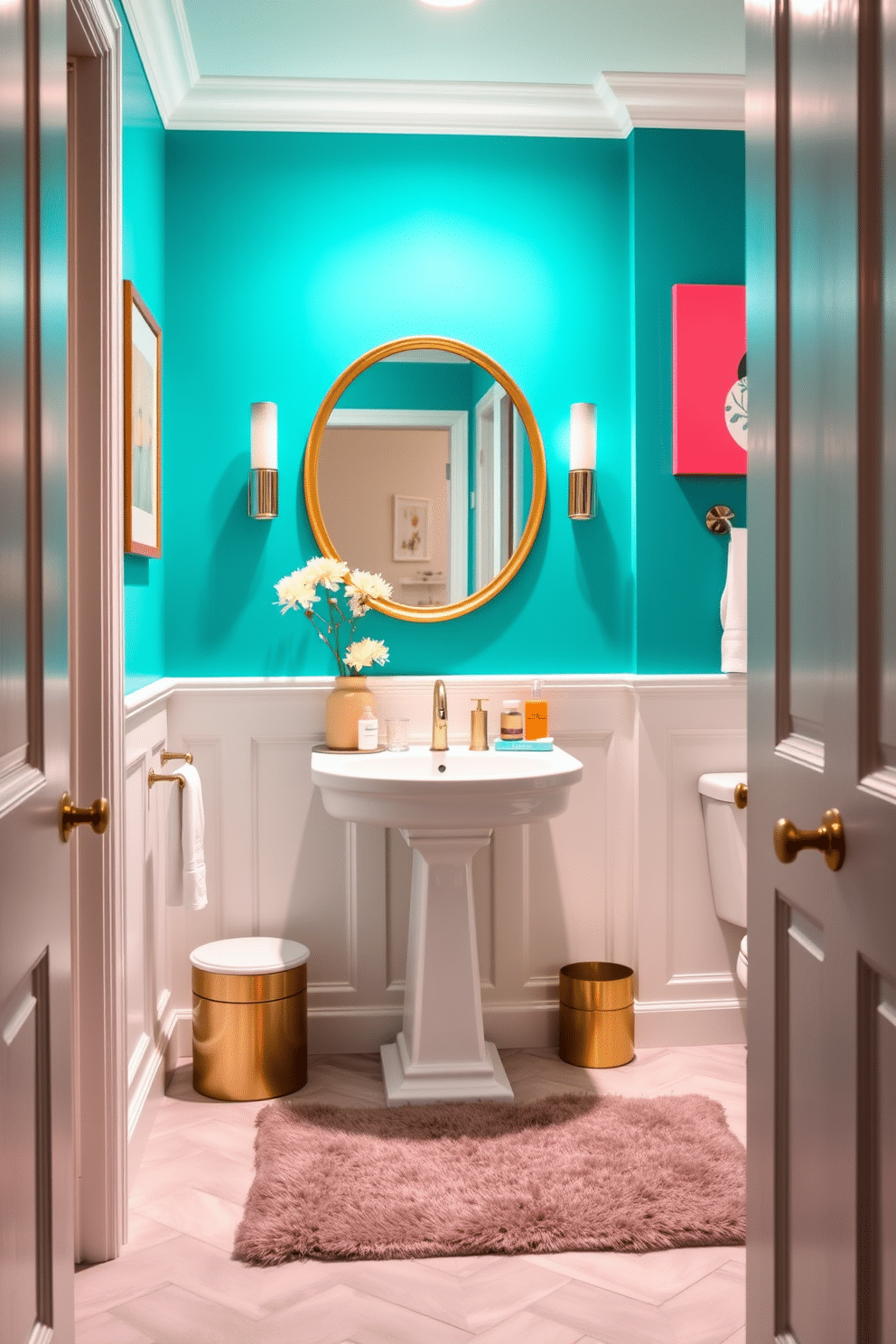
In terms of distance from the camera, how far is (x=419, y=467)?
312 cm

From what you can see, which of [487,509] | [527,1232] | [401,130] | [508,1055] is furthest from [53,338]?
[508,1055]

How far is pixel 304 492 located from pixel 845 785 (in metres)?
2.27

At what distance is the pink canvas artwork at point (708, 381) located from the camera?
3.12m

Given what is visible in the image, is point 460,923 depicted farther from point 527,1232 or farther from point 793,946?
point 793,946

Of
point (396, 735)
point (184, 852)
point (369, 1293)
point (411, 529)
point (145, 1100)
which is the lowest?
point (369, 1293)

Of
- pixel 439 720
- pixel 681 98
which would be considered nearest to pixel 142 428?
pixel 439 720

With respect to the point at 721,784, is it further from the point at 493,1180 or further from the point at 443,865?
the point at 493,1180

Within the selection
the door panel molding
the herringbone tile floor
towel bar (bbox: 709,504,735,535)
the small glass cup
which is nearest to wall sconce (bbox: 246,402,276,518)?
the small glass cup

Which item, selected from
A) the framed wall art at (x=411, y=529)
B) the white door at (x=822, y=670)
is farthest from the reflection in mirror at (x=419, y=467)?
the white door at (x=822, y=670)

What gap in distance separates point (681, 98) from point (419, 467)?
1181mm

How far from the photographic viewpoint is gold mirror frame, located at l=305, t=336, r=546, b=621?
10.2 ft

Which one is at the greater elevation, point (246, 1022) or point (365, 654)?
point (365, 654)

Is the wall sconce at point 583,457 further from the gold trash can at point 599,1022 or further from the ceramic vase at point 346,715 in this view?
the gold trash can at point 599,1022

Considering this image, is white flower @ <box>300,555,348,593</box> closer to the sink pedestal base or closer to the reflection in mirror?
the reflection in mirror
